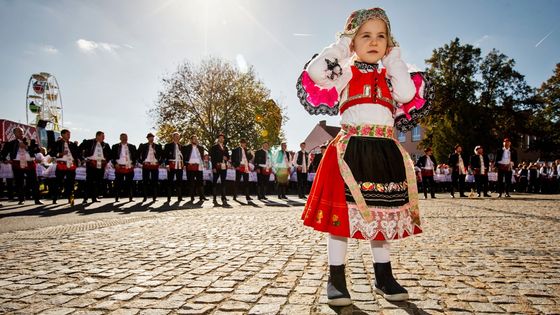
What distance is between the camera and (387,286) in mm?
2619

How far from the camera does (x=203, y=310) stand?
7.87 ft

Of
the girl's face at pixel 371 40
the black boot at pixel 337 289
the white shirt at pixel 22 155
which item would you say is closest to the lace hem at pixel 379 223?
the black boot at pixel 337 289

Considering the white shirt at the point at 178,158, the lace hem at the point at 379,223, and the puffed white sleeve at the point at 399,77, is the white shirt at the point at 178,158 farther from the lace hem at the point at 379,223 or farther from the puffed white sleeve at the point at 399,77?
the lace hem at the point at 379,223

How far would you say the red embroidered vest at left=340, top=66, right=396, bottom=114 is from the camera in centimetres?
278

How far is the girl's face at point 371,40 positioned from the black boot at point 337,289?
5.03 feet

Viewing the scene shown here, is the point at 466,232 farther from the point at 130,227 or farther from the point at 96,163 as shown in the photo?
the point at 96,163

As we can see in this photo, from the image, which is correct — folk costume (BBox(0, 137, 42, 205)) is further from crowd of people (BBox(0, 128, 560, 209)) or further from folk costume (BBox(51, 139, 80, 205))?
folk costume (BBox(51, 139, 80, 205))

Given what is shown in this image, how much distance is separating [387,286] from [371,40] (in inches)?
69.0

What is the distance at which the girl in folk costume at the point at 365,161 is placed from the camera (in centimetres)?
254

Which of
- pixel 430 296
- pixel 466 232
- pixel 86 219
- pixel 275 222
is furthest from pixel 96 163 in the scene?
pixel 430 296

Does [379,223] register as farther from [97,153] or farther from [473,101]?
[473,101]

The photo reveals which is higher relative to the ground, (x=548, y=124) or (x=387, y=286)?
(x=548, y=124)

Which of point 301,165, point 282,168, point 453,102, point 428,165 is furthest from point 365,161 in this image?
point 453,102

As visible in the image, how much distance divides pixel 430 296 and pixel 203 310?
1589 millimetres
